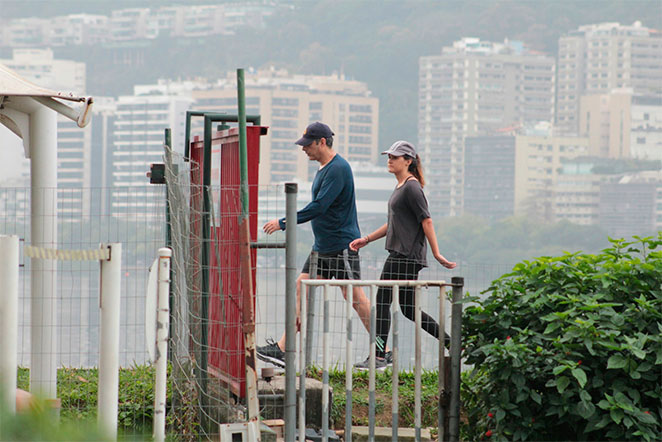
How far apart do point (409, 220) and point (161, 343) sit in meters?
2.46

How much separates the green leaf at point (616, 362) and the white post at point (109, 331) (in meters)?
2.27

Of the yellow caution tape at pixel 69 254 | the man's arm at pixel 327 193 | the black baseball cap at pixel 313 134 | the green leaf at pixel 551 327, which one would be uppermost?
the black baseball cap at pixel 313 134

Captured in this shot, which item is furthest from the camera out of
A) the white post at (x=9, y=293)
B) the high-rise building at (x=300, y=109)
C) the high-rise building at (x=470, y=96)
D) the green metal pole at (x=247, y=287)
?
the high-rise building at (x=470, y=96)

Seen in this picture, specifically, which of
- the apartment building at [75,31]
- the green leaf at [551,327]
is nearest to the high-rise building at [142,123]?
the apartment building at [75,31]

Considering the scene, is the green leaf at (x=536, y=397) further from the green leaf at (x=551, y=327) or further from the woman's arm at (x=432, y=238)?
the woman's arm at (x=432, y=238)

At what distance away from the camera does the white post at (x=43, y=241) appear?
198 inches

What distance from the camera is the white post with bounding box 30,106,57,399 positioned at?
504 centimetres

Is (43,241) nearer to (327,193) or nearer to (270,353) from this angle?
(270,353)

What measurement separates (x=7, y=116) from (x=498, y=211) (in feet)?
353

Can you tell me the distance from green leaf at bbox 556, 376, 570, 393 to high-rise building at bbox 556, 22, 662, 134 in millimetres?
117807

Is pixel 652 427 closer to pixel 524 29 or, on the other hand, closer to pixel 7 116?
pixel 7 116

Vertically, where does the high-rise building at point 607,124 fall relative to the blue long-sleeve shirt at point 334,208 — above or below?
above

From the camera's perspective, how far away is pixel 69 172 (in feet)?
382

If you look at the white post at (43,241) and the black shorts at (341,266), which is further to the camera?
the black shorts at (341,266)
